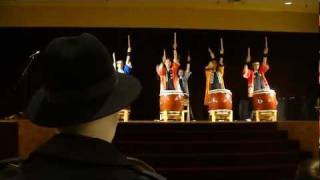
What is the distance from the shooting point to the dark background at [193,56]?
9445mm

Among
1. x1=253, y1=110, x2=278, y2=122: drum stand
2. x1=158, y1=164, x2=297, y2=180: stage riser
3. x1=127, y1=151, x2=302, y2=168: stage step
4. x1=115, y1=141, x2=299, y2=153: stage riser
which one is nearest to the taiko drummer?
x1=253, y1=110, x2=278, y2=122: drum stand

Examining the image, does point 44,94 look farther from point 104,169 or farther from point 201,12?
point 201,12

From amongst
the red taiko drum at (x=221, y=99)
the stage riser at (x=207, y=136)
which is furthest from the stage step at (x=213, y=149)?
the red taiko drum at (x=221, y=99)

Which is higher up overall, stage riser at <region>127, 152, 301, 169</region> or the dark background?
the dark background

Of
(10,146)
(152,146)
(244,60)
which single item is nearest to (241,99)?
(244,60)

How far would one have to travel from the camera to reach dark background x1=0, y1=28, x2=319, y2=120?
9.45 m

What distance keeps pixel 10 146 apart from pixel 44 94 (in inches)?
211

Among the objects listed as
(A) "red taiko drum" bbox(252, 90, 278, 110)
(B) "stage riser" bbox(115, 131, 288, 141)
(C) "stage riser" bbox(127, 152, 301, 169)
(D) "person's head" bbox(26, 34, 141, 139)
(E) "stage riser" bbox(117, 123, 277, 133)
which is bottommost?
(C) "stage riser" bbox(127, 152, 301, 169)

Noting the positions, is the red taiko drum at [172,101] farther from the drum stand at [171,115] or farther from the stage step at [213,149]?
the stage step at [213,149]

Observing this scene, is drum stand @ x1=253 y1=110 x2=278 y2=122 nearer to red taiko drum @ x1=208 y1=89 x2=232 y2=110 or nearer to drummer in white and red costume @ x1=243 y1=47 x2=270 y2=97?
drummer in white and red costume @ x1=243 y1=47 x2=270 y2=97

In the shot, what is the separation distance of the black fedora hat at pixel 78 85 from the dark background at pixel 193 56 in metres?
8.68

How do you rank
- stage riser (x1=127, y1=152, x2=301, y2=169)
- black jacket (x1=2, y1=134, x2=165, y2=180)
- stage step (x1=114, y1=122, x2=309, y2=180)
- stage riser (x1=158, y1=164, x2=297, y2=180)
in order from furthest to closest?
stage riser (x1=127, y1=152, x2=301, y2=169)
stage step (x1=114, y1=122, x2=309, y2=180)
stage riser (x1=158, y1=164, x2=297, y2=180)
black jacket (x1=2, y1=134, x2=165, y2=180)

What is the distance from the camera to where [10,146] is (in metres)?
5.97

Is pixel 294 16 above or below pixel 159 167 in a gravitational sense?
above
